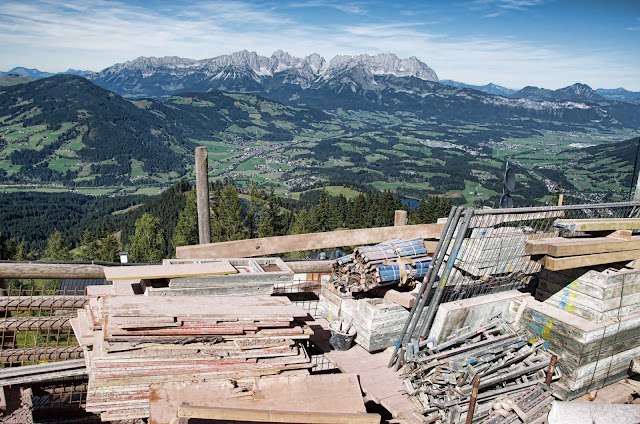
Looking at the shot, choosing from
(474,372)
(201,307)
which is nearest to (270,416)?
(201,307)

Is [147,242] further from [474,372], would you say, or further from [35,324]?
[474,372]

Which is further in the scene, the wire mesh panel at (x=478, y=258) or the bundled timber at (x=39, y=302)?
the bundled timber at (x=39, y=302)

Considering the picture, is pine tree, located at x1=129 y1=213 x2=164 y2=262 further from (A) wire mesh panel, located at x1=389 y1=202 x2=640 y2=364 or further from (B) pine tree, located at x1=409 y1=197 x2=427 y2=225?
(A) wire mesh panel, located at x1=389 y1=202 x2=640 y2=364

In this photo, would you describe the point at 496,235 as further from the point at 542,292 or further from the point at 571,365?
the point at 571,365

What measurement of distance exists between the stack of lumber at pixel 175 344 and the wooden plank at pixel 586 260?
10.8 ft

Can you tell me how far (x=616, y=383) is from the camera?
6879mm

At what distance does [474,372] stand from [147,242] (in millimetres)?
75703

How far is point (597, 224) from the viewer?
21.4ft

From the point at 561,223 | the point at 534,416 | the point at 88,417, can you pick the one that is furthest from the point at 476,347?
the point at 88,417

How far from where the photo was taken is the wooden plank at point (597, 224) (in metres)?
6.13

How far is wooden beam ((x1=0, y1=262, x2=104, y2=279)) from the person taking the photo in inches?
255

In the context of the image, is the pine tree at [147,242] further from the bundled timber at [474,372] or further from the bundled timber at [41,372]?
the bundled timber at [474,372]

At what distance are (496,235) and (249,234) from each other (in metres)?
57.9

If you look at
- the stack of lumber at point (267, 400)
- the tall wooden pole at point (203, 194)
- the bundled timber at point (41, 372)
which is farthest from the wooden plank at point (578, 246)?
the bundled timber at point (41, 372)
